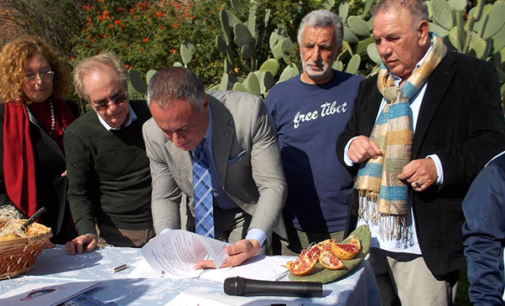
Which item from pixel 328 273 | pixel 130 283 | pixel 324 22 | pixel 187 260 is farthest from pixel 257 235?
pixel 324 22

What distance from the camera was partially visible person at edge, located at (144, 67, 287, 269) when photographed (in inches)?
93.3

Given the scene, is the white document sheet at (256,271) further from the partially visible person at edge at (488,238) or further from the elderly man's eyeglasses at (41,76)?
the elderly man's eyeglasses at (41,76)

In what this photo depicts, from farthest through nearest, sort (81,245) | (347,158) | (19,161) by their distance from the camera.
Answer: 1. (19,161)
2. (347,158)
3. (81,245)

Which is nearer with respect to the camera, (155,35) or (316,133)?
(316,133)

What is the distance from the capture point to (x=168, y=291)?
1866 mm

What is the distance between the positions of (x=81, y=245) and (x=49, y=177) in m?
0.94

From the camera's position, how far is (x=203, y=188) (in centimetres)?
241

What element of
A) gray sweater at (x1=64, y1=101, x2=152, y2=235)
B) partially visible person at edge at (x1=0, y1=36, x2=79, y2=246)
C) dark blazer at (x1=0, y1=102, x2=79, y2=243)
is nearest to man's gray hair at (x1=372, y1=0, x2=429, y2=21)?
gray sweater at (x1=64, y1=101, x2=152, y2=235)

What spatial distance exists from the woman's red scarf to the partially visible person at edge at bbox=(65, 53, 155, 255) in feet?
1.14

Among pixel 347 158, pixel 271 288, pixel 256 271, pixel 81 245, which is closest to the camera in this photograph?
pixel 271 288

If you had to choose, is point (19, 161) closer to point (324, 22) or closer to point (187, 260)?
point (187, 260)

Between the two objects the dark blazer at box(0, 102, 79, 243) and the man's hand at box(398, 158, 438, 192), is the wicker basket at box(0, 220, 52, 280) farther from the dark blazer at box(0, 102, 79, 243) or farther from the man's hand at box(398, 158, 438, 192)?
the man's hand at box(398, 158, 438, 192)

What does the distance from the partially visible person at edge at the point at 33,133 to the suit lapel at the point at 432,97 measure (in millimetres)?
1983

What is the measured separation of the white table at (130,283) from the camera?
5.88 ft
